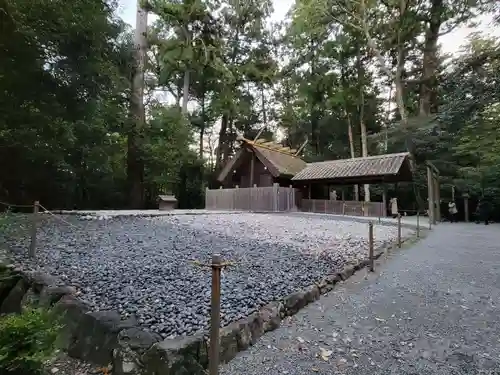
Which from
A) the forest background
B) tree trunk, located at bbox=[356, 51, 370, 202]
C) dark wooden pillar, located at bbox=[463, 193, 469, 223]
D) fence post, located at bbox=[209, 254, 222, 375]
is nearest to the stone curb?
fence post, located at bbox=[209, 254, 222, 375]

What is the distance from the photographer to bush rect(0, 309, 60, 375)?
180 cm

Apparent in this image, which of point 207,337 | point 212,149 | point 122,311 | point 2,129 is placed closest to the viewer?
point 207,337

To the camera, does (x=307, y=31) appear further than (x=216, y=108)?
No

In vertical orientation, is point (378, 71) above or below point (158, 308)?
above

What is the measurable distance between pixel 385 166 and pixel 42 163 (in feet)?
43.4

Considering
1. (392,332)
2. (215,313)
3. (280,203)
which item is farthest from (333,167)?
(215,313)

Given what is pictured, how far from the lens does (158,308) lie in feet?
8.78

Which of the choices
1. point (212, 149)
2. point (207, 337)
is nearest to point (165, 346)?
point (207, 337)

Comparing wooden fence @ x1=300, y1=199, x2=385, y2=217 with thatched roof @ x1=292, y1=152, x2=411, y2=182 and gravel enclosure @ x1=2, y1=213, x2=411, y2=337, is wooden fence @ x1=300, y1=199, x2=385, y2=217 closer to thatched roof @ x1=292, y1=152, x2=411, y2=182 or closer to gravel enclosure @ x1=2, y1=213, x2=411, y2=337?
thatched roof @ x1=292, y1=152, x2=411, y2=182

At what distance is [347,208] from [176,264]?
1165cm

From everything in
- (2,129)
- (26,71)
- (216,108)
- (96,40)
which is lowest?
(2,129)

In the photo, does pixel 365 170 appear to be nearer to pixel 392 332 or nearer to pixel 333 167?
pixel 333 167

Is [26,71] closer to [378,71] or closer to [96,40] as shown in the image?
[96,40]

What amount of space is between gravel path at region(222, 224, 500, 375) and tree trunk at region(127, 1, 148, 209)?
1335cm
